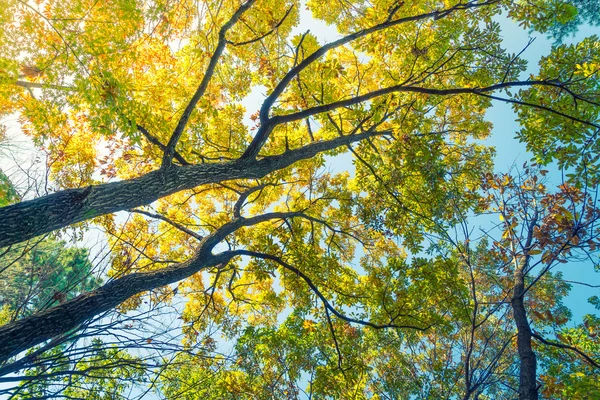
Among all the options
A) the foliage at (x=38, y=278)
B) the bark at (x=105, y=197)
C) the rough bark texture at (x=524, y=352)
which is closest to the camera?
the foliage at (x=38, y=278)

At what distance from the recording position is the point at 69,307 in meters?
2.91

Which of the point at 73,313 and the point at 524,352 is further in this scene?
the point at 524,352

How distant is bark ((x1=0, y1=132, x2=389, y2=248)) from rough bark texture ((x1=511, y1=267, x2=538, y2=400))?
371 centimetres

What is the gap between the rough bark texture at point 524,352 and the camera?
3.11 metres

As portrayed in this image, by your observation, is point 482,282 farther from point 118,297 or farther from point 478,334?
point 118,297

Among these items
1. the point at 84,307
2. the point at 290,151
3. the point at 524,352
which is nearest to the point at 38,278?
the point at 84,307

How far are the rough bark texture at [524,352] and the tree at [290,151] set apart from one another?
21mm

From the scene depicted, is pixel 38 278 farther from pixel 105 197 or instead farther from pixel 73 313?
pixel 105 197

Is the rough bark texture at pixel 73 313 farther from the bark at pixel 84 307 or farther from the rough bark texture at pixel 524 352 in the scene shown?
the rough bark texture at pixel 524 352

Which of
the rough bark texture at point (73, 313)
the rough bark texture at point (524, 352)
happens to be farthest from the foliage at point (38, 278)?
the rough bark texture at point (524, 352)

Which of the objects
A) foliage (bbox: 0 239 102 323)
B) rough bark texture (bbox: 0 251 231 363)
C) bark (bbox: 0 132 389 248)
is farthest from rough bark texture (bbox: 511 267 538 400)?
foliage (bbox: 0 239 102 323)

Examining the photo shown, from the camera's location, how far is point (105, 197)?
123 inches

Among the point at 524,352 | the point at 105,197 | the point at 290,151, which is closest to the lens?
the point at 105,197

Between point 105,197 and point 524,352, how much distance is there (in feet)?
16.3
